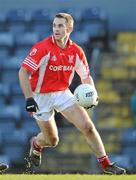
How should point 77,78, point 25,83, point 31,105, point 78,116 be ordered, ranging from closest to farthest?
point 31,105 < point 25,83 < point 78,116 < point 77,78

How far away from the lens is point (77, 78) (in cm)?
1667

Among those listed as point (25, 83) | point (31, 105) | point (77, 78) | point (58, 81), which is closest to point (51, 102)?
point (58, 81)

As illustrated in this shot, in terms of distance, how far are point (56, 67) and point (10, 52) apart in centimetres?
848

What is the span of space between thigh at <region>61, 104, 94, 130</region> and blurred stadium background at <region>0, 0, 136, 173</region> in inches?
151

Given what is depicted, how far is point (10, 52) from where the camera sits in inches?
734

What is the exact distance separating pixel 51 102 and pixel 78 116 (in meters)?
0.51

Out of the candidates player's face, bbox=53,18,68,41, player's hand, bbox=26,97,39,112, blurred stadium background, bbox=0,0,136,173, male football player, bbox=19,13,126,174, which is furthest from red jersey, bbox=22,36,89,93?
blurred stadium background, bbox=0,0,136,173

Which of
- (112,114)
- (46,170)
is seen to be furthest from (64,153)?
(112,114)

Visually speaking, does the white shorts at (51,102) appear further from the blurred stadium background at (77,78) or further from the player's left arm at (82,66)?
the blurred stadium background at (77,78)

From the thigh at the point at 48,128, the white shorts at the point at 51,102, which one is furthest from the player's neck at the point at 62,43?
the thigh at the point at 48,128

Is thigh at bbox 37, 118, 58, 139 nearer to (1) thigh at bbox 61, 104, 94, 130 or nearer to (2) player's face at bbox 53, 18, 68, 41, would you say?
(1) thigh at bbox 61, 104, 94, 130

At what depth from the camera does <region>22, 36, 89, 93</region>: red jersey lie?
10.2 metres

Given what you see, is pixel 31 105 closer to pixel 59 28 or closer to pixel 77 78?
pixel 59 28

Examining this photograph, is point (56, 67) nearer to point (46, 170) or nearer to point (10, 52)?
point (46, 170)
